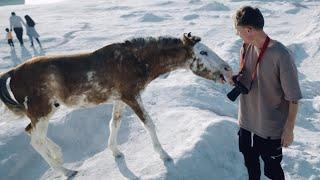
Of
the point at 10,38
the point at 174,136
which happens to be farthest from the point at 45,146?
the point at 10,38

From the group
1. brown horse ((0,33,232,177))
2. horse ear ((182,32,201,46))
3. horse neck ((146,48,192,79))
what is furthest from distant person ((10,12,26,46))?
horse ear ((182,32,201,46))

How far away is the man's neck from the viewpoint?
481 cm

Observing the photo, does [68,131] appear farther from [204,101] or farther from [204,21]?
[204,21]

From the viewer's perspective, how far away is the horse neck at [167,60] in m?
7.46

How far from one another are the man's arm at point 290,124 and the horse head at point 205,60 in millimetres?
2364

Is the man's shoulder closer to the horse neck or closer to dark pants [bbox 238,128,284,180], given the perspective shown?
dark pants [bbox 238,128,284,180]

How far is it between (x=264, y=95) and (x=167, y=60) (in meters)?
2.77

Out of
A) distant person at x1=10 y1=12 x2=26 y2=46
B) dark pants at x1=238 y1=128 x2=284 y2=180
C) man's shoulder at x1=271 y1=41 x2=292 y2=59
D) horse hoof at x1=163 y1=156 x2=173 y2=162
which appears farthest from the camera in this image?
distant person at x1=10 y1=12 x2=26 y2=46

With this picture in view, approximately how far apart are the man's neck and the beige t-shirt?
5.0 inches

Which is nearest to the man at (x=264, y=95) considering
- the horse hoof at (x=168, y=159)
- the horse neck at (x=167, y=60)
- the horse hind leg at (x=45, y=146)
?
the horse hoof at (x=168, y=159)

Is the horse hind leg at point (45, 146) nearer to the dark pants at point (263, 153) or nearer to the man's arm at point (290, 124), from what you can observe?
the dark pants at point (263, 153)

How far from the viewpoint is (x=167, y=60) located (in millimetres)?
7590

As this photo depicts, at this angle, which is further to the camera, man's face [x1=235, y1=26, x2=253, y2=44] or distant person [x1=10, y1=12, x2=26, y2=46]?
distant person [x1=10, y1=12, x2=26, y2=46]

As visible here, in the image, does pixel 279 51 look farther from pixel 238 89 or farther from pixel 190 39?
pixel 190 39
